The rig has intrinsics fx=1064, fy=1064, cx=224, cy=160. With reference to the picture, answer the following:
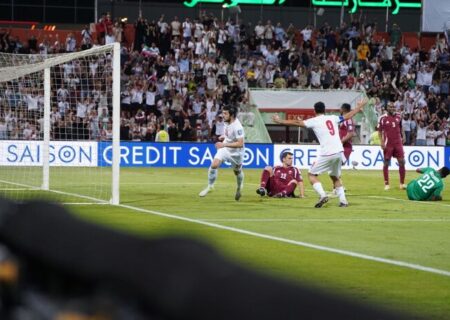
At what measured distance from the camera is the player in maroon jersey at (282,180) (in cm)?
2306

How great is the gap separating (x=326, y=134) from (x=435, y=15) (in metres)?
33.1

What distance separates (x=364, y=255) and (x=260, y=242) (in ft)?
5.79

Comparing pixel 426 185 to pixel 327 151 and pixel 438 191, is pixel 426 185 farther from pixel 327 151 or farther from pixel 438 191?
pixel 327 151

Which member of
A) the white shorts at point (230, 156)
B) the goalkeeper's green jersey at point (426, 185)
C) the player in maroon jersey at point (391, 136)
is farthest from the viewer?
the player in maroon jersey at point (391, 136)

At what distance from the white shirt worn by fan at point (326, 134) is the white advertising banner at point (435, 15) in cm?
3271

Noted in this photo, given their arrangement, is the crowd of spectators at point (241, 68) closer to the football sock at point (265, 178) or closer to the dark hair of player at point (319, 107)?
the football sock at point (265, 178)

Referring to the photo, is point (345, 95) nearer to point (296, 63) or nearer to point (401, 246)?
point (296, 63)

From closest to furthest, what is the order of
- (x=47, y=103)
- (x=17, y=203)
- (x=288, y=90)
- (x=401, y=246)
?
(x=17, y=203), (x=401, y=246), (x=47, y=103), (x=288, y=90)

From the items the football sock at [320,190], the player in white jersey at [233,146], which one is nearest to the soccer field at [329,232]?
the football sock at [320,190]

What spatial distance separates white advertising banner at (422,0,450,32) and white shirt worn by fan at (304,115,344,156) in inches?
1288

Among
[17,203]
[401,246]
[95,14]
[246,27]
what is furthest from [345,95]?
[17,203]

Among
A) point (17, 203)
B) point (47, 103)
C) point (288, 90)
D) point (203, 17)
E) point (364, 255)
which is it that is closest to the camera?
point (17, 203)

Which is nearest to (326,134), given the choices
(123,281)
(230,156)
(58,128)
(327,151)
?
(327,151)

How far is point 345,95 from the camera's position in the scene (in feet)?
149
